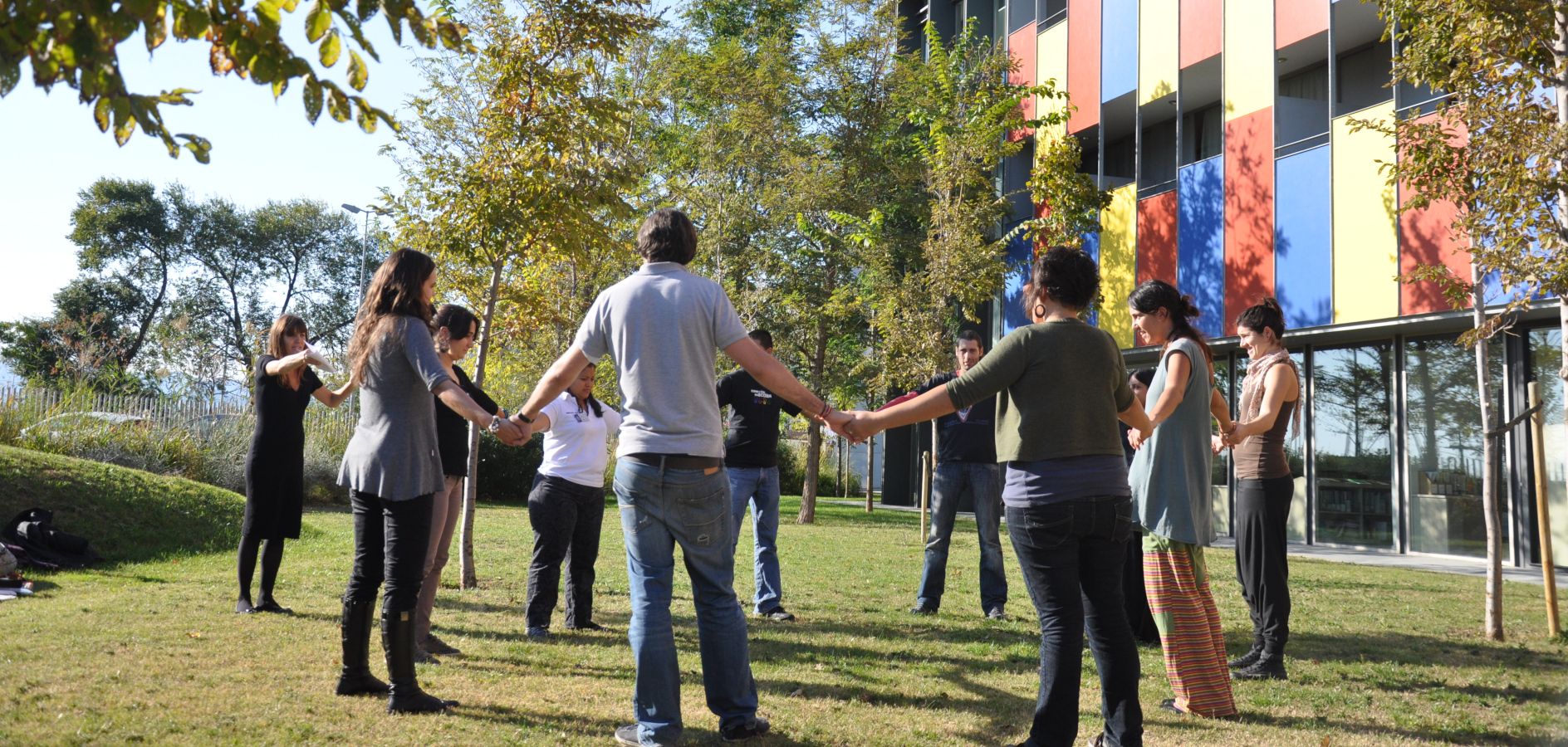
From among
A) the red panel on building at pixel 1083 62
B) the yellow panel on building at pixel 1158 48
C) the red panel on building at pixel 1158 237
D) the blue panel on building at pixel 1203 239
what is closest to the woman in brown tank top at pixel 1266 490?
the blue panel on building at pixel 1203 239

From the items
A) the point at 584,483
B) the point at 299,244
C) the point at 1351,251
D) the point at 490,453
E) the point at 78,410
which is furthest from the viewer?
the point at 299,244

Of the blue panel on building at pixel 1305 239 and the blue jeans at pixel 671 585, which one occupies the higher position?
the blue panel on building at pixel 1305 239

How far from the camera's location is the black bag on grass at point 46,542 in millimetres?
9195

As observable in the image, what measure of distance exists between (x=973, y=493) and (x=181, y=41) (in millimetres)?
6534

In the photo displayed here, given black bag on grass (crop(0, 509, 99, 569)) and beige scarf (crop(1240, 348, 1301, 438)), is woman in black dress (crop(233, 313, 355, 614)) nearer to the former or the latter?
black bag on grass (crop(0, 509, 99, 569))

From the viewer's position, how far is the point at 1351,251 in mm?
14547

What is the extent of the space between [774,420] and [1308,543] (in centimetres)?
1135

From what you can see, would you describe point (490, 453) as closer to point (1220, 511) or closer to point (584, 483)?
point (1220, 511)

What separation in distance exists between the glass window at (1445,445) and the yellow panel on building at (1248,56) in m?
4.20

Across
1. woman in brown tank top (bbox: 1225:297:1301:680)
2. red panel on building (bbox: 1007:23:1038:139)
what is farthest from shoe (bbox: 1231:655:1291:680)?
red panel on building (bbox: 1007:23:1038:139)

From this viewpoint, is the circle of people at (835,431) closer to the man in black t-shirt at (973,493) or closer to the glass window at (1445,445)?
the man in black t-shirt at (973,493)

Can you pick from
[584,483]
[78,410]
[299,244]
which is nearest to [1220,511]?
[584,483]

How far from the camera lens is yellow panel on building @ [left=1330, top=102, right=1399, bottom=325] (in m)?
14.0

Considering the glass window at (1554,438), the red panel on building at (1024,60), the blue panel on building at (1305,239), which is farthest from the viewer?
the red panel on building at (1024,60)
